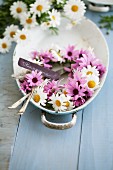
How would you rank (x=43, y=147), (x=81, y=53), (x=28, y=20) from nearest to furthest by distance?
(x=43, y=147), (x=81, y=53), (x=28, y=20)

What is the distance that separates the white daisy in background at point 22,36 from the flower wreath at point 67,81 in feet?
0.29

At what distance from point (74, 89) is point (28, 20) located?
29cm

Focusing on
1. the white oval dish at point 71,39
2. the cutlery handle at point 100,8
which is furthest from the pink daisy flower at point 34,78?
the cutlery handle at point 100,8

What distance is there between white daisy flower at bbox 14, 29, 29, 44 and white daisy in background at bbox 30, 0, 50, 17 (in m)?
0.06

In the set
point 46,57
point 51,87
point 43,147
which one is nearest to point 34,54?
point 46,57

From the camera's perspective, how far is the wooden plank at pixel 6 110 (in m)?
0.77

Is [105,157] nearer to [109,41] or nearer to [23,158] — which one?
[23,158]

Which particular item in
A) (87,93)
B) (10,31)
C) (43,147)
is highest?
(10,31)

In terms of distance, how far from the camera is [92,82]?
0.82 meters

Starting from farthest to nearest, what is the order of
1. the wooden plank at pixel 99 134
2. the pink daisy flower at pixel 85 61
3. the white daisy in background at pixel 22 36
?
the white daisy in background at pixel 22 36, the pink daisy flower at pixel 85 61, the wooden plank at pixel 99 134

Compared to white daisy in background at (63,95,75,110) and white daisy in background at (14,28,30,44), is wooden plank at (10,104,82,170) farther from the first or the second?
white daisy in background at (14,28,30,44)

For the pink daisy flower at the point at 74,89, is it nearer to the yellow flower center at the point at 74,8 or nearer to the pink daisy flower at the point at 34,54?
the pink daisy flower at the point at 34,54

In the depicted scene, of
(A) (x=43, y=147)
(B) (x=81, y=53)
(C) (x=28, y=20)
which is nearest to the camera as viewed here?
(A) (x=43, y=147)

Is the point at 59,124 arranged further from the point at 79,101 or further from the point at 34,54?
the point at 34,54
